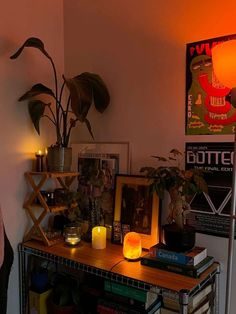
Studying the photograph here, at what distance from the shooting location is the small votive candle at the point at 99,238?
5.99ft

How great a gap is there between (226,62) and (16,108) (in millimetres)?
1236

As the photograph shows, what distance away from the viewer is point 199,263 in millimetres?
1496

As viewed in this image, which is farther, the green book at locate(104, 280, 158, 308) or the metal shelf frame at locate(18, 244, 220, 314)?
the green book at locate(104, 280, 158, 308)

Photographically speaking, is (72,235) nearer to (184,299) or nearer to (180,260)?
(180,260)

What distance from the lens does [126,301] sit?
1.60 m

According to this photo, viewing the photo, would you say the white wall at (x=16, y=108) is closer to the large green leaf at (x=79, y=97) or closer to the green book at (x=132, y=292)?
the large green leaf at (x=79, y=97)

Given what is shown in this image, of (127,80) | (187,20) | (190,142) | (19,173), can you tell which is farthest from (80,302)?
(187,20)

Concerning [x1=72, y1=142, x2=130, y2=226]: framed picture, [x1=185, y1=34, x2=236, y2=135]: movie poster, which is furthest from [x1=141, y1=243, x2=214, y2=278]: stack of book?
[x1=185, y1=34, x2=236, y2=135]: movie poster

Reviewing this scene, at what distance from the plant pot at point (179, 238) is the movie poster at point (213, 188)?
124mm

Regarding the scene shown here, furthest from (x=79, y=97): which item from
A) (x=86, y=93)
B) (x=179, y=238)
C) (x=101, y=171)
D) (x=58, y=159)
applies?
(x=179, y=238)

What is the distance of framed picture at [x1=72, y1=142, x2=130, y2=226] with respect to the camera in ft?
6.40

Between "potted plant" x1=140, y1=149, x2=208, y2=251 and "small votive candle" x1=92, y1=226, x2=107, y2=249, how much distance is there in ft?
1.35

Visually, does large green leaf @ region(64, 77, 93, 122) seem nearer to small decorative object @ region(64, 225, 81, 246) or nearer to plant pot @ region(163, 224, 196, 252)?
small decorative object @ region(64, 225, 81, 246)

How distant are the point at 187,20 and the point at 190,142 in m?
0.64
